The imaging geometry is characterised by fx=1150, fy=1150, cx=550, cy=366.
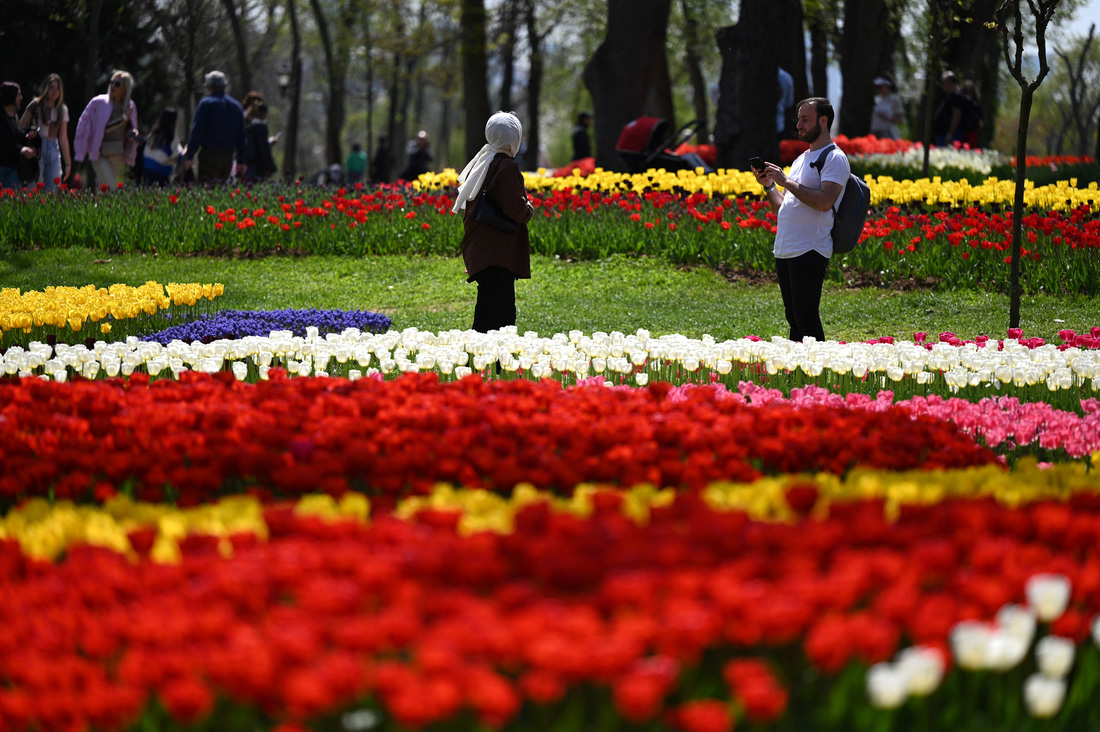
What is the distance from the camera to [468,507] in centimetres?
281

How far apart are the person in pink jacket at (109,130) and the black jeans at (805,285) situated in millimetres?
9558

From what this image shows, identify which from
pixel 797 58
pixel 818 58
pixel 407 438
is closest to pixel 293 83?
pixel 797 58

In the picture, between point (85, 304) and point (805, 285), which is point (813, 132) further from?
point (85, 304)

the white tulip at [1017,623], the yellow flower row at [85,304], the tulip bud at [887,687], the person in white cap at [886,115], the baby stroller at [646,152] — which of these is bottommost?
the tulip bud at [887,687]

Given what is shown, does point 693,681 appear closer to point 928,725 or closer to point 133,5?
point 928,725

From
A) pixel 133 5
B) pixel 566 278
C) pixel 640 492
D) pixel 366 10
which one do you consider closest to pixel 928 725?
pixel 640 492

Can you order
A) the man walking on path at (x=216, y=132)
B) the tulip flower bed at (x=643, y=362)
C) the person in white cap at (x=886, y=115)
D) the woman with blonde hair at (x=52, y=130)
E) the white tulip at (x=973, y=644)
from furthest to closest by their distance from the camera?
the person in white cap at (x=886, y=115) < the man walking on path at (x=216, y=132) < the woman with blonde hair at (x=52, y=130) < the tulip flower bed at (x=643, y=362) < the white tulip at (x=973, y=644)

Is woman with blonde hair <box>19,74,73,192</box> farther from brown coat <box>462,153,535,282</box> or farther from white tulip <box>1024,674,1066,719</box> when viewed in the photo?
white tulip <box>1024,674,1066,719</box>

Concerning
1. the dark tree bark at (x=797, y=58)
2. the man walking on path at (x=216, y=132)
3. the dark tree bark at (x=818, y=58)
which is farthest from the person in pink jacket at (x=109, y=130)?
the dark tree bark at (x=818, y=58)

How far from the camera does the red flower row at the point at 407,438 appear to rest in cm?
327

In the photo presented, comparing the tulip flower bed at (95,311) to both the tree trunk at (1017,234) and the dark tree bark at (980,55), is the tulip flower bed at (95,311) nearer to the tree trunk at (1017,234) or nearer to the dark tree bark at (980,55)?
the tree trunk at (1017,234)

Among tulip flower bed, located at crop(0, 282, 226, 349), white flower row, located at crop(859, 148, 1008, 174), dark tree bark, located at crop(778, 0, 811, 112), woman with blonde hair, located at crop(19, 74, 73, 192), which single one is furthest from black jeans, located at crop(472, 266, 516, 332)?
dark tree bark, located at crop(778, 0, 811, 112)

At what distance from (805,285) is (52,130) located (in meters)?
10.6

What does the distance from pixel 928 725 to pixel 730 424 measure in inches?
75.6
